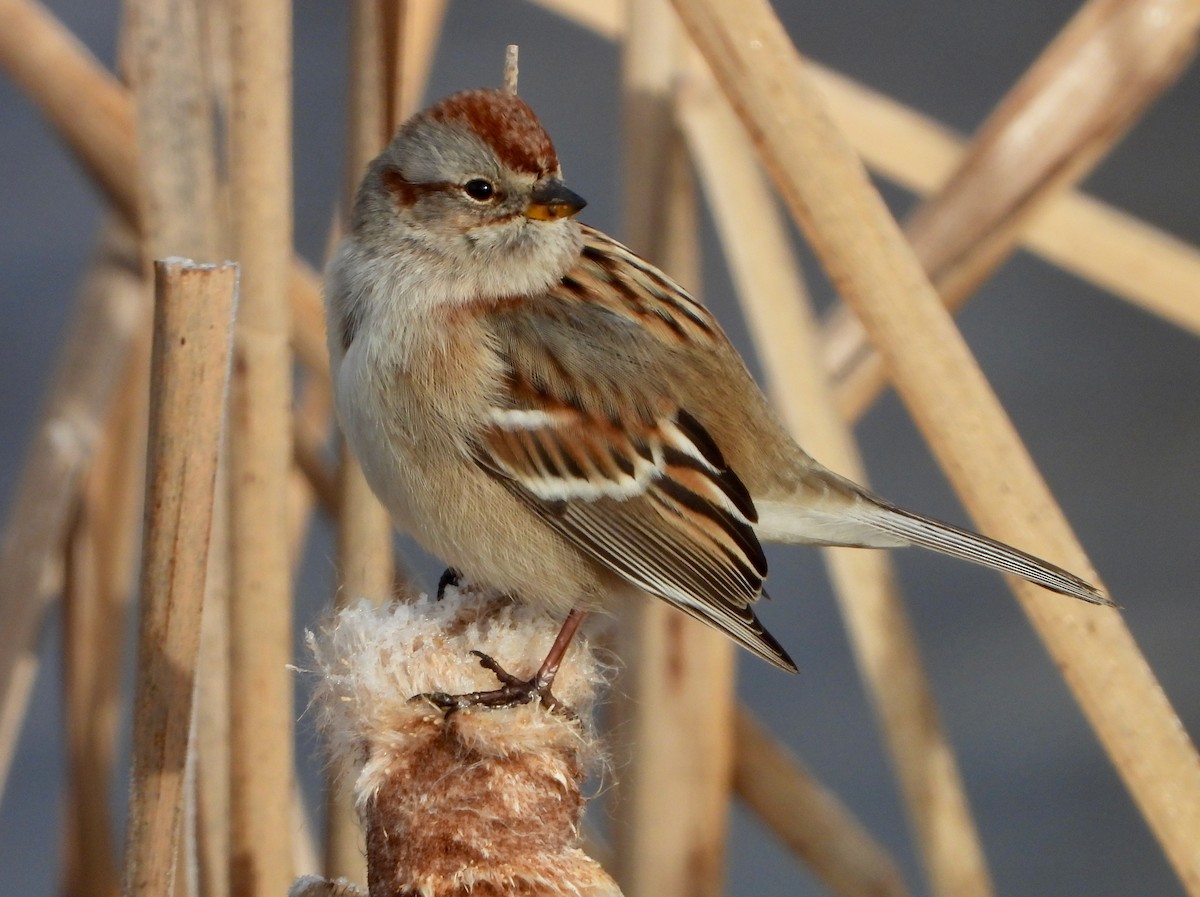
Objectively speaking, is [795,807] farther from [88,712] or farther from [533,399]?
[88,712]

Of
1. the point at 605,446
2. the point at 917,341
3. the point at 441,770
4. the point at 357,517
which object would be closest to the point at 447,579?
the point at 357,517

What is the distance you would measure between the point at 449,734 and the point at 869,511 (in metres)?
0.55

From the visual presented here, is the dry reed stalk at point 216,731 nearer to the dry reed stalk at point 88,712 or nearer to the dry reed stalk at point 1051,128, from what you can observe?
the dry reed stalk at point 88,712

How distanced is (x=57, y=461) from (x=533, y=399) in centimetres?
81

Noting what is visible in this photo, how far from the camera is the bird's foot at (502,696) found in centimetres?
101

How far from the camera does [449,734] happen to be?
3.26 ft

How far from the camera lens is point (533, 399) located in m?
1.32

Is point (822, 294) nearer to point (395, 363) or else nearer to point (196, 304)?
point (395, 363)

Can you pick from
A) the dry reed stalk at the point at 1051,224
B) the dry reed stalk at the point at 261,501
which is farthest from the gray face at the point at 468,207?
the dry reed stalk at the point at 1051,224

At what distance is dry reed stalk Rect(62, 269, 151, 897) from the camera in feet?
6.23

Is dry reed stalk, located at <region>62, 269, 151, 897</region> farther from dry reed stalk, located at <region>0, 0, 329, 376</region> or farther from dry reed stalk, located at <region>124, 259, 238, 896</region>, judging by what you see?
dry reed stalk, located at <region>124, 259, 238, 896</region>

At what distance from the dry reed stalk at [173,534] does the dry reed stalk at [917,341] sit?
0.43 meters

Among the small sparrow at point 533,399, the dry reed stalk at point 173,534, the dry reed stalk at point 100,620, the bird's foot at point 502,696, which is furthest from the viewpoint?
the dry reed stalk at point 100,620

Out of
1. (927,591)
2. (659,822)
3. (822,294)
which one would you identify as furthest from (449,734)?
(822,294)
